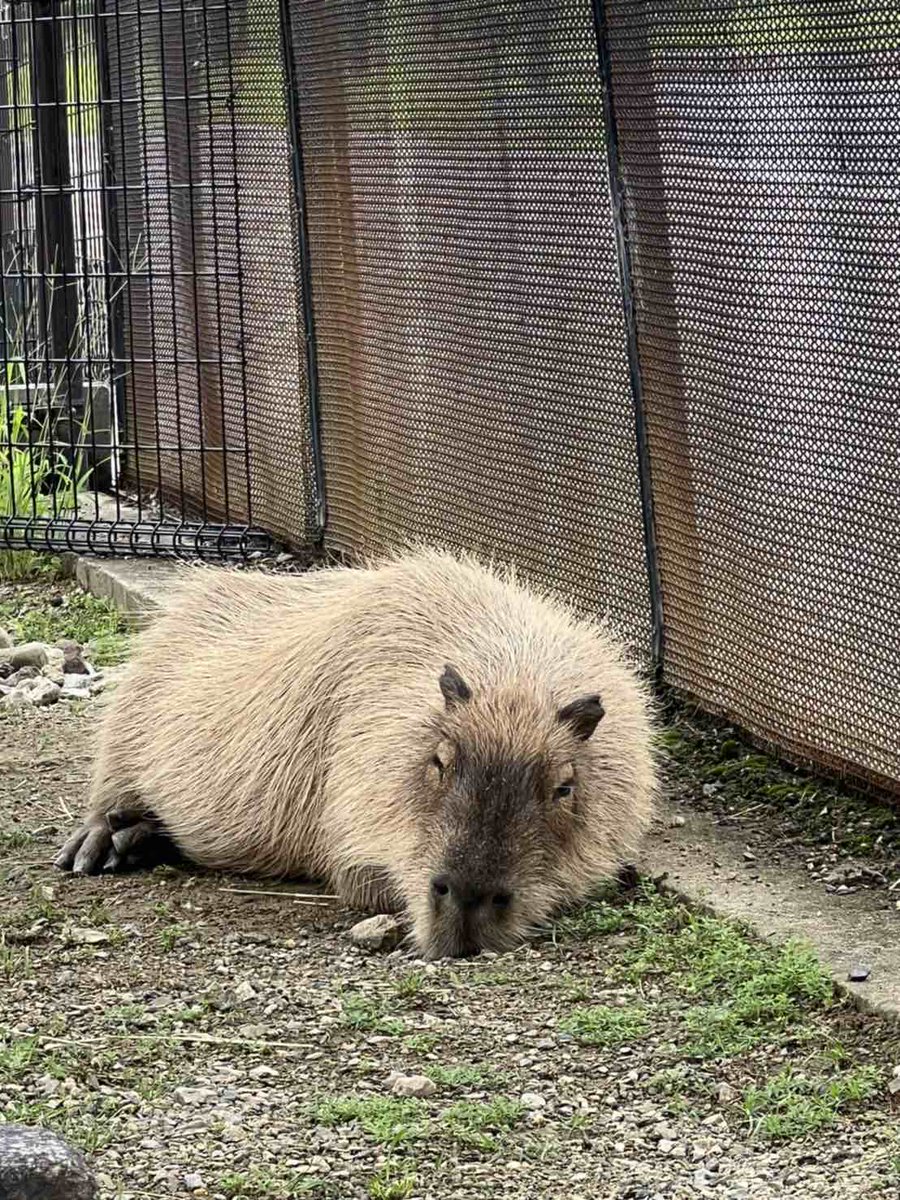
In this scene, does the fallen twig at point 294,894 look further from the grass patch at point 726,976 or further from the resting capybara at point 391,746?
the grass patch at point 726,976

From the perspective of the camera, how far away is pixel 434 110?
6.45 metres

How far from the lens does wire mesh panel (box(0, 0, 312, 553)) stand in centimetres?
801

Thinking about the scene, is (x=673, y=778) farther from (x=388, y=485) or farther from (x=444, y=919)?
(x=388, y=485)

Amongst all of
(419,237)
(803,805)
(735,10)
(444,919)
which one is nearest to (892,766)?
(803,805)

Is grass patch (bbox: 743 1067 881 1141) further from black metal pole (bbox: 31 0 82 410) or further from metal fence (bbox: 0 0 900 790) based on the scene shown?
black metal pole (bbox: 31 0 82 410)

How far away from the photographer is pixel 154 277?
8641mm

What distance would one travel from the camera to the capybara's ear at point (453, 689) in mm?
4539

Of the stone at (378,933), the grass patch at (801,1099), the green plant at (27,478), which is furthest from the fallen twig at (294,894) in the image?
the green plant at (27,478)

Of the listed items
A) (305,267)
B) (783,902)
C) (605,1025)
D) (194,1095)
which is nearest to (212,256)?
(305,267)

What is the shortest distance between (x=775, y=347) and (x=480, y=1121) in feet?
7.74

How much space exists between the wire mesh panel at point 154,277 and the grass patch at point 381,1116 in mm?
4569

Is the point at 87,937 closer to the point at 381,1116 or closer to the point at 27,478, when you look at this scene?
the point at 381,1116

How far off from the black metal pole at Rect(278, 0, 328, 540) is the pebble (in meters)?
4.34

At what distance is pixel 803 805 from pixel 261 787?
142cm
